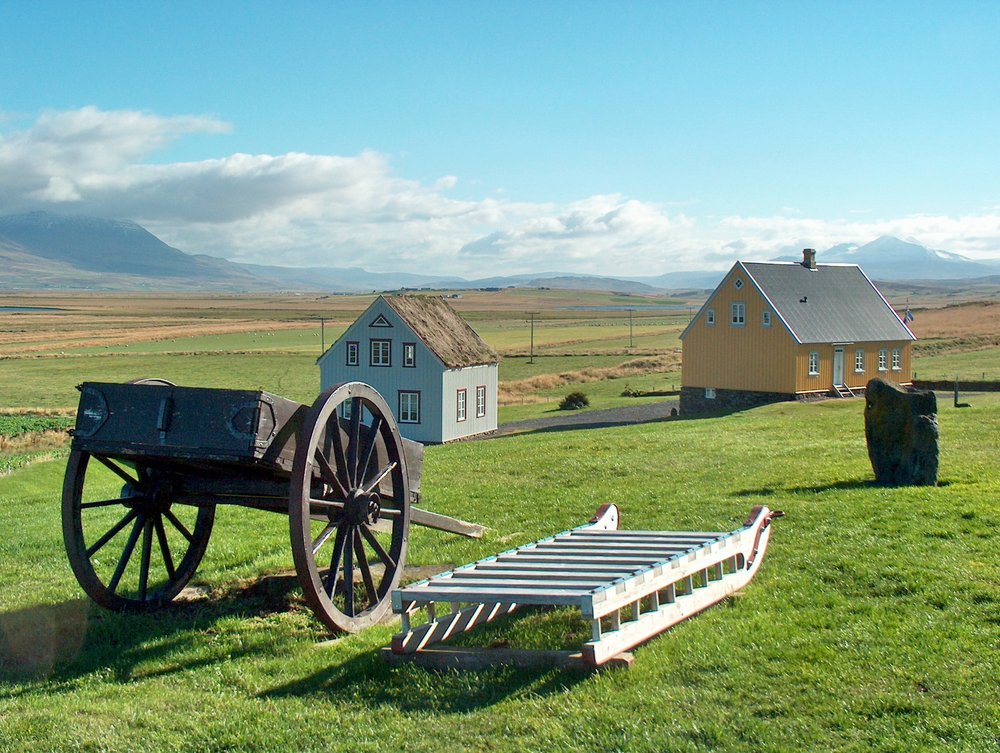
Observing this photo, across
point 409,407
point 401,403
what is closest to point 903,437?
point 409,407

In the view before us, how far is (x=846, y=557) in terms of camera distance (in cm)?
987

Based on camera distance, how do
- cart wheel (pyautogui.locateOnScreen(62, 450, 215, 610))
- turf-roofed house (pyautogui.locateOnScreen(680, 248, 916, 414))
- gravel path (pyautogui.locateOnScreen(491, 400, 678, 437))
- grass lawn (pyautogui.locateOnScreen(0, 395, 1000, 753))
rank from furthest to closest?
1. turf-roofed house (pyautogui.locateOnScreen(680, 248, 916, 414))
2. gravel path (pyautogui.locateOnScreen(491, 400, 678, 437))
3. cart wheel (pyautogui.locateOnScreen(62, 450, 215, 610))
4. grass lawn (pyautogui.locateOnScreen(0, 395, 1000, 753))

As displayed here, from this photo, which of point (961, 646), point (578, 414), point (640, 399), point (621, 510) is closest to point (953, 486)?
point (621, 510)

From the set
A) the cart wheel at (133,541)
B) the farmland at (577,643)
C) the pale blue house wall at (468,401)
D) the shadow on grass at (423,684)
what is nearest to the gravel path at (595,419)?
the pale blue house wall at (468,401)

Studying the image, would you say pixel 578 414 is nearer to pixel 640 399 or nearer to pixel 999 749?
pixel 640 399

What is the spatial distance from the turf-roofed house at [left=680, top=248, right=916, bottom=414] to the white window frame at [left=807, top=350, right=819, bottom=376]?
1.8 inches

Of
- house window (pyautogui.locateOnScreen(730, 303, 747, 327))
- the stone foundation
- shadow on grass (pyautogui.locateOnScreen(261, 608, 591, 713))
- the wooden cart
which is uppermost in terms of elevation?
house window (pyautogui.locateOnScreen(730, 303, 747, 327))

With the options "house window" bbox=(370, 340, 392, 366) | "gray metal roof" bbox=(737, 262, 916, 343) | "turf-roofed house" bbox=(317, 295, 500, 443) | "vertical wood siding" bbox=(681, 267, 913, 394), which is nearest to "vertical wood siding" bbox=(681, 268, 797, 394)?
"vertical wood siding" bbox=(681, 267, 913, 394)

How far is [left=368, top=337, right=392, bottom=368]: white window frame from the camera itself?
1935 inches

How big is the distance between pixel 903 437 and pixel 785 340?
3318 cm

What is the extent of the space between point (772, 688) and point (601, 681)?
1.06 metres

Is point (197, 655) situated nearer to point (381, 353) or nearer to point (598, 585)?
→ point (598, 585)

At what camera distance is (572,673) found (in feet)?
22.1

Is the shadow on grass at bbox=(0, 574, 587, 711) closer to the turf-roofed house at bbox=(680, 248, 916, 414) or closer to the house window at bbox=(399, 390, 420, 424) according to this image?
the house window at bbox=(399, 390, 420, 424)
